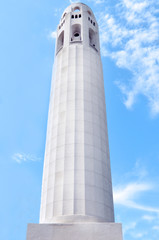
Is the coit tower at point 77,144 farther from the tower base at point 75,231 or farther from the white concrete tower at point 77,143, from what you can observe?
the tower base at point 75,231

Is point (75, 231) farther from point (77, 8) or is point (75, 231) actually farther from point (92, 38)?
point (77, 8)

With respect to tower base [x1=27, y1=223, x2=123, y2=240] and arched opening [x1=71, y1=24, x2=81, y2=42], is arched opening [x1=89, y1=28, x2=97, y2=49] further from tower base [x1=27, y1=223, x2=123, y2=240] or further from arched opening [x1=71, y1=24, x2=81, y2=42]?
tower base [x1=27, y1=223, x2=123, y2=240]

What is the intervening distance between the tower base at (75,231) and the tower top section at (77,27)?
793 inches

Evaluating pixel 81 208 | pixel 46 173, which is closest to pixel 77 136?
pixel 46 173

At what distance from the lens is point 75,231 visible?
16.7 m

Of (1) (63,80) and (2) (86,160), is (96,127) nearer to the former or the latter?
(2) (86,160)

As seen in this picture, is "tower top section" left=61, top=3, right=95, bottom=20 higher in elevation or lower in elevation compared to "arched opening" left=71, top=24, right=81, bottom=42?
higher

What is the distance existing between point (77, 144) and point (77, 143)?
92mm

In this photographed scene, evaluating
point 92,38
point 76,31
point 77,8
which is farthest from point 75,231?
point 77,8

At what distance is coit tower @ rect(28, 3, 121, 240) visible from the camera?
61.4 feet

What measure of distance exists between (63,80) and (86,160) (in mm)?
9125

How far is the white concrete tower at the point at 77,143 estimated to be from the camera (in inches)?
738

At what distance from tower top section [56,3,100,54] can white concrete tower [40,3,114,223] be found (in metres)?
0.30

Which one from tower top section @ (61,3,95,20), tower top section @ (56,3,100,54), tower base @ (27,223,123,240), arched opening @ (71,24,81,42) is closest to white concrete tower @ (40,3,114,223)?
tower top section @ (56,3,100,54)
